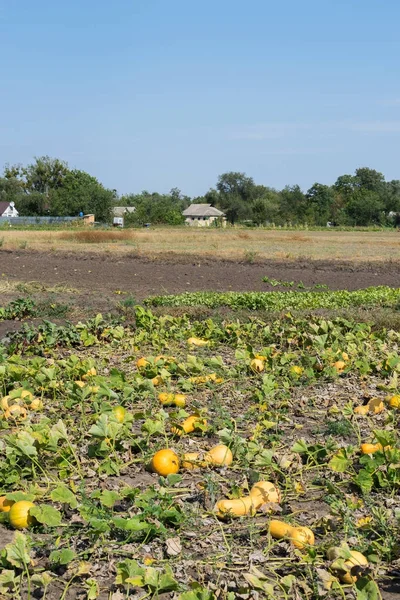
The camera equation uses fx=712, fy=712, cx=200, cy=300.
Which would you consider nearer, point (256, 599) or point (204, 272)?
point (256, 599)

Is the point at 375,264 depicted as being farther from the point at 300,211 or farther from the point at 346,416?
the point at 300,211

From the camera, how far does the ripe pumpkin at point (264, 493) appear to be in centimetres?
334

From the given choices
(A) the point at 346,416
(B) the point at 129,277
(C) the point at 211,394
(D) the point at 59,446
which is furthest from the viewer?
(B) the point at 129,277

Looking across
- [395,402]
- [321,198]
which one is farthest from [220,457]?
[321,198]

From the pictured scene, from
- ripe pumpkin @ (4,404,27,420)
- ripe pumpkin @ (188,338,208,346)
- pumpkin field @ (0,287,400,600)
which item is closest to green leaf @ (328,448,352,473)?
pumpkin field @ (0,287,400,600)

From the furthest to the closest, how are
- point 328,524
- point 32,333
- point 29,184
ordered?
point 29,184
point 32,333
point 328,524

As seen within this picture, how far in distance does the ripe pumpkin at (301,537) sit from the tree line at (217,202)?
68.1m

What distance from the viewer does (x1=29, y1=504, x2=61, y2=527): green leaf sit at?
3.04m

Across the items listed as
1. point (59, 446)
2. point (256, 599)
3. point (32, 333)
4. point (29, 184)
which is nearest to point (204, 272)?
point (32, 333)

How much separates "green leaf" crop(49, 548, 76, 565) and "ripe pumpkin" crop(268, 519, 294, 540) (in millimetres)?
844

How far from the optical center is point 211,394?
5504 mm

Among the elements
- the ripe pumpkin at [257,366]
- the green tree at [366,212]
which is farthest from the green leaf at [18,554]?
the green tree at [366,212]

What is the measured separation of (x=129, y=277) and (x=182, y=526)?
14.6m

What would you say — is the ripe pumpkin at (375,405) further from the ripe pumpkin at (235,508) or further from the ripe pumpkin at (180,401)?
the ripe pumpkin at (235,508)
